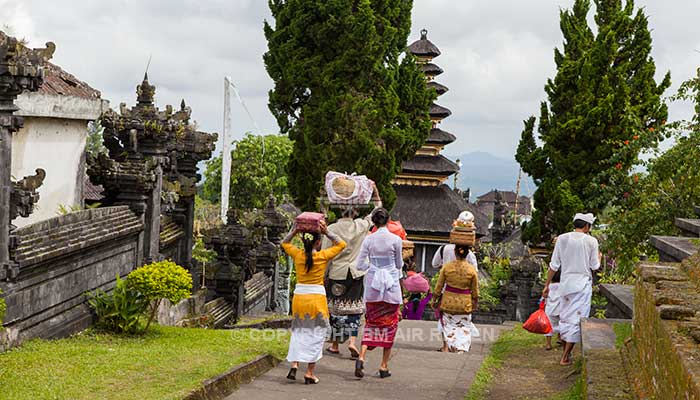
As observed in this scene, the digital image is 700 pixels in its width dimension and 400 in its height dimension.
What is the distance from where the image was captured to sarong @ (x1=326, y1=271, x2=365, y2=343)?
10.7m

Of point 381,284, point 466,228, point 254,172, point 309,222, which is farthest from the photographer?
point 254,172

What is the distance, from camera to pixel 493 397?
947cm

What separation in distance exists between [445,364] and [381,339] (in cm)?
137

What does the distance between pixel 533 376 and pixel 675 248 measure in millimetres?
2256

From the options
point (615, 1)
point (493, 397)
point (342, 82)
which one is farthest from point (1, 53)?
point (615, 1)

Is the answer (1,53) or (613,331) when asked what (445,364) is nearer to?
(613,331)

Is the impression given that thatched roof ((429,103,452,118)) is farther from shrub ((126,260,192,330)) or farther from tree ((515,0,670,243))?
shrub ((126,260,192,330))

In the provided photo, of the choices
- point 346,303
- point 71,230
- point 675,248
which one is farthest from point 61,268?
point 675,248

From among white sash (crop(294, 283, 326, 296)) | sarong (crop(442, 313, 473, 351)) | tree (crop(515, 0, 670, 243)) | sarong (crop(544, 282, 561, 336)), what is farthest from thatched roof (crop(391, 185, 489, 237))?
white sash (crop(294, 283, 326, 296))

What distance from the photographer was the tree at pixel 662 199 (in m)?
15.5

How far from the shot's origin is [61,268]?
35.3 feet

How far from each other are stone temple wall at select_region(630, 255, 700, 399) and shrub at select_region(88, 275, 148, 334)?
606cm

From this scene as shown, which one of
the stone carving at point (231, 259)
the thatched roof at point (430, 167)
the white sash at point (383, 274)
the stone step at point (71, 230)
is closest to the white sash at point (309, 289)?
the white sash at point (383, 274)

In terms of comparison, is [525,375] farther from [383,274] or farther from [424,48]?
[424,48]
